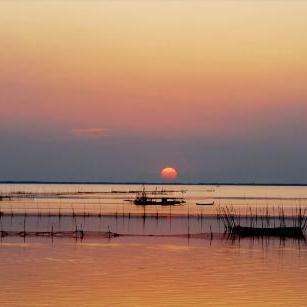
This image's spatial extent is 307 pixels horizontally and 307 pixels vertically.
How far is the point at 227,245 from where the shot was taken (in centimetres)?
3089

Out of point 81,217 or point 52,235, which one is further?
point 81,217

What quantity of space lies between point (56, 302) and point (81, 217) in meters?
34.7

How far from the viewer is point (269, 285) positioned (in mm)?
19391

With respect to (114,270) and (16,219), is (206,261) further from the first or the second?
(16,219)

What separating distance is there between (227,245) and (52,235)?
816cm

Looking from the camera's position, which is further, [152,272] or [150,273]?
[152,272]

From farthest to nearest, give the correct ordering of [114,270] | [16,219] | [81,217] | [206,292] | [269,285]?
[81,217] < [16,219] < [114,270] < [269,285] < [206,292]

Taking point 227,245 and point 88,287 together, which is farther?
point 227,245

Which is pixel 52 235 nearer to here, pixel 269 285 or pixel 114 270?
pixel 114 270

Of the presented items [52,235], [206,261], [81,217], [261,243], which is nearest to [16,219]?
[81,217]

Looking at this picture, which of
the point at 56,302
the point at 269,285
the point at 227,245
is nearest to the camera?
the point at 56,302

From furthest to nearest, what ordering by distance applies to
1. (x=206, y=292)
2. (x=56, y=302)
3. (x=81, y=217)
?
(x=81, y=217)
(x=206, y=292)
(x=56, y=302)

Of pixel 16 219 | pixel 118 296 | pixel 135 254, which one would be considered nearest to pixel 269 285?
pixel 118 296

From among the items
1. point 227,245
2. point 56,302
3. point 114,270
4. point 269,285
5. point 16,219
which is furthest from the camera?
point 16,219
